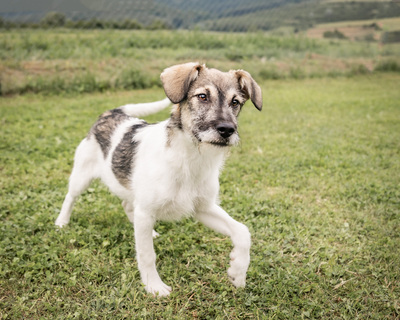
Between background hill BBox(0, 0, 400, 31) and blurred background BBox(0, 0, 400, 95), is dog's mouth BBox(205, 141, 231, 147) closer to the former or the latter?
blurred background BBox(0, 0, 400, 95)

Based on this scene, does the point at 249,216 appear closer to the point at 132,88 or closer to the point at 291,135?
the point at 291,135

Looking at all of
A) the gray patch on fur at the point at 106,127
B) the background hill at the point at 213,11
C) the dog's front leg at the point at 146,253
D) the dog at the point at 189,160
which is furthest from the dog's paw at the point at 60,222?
the background hill at the point at 213,11

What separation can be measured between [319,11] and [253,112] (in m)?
10.9

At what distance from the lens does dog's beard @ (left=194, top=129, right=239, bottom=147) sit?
2.97 m

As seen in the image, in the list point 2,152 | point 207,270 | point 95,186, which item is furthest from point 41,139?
point 207,270

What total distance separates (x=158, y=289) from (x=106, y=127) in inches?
72.5

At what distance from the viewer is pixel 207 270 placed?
3.64 meters

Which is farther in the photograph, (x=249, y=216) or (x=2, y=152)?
(x=2, y=152)

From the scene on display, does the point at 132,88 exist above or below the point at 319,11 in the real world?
below

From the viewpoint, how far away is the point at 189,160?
10.7ft

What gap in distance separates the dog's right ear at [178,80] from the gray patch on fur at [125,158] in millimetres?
782

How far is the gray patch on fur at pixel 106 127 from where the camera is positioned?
4.11 meters

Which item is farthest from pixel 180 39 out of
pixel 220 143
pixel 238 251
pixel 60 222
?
pixel 238 251

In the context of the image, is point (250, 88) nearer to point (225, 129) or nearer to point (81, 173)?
point (225, 129)
